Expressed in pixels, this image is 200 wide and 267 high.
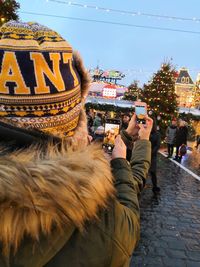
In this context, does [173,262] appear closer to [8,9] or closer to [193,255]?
[193,255]

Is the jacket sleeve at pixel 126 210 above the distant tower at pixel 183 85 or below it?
above

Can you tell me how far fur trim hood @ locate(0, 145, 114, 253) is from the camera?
3.68 feet

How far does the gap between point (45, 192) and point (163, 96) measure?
25301 mm

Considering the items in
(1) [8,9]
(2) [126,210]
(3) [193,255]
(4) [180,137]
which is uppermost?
(1) [8,9]

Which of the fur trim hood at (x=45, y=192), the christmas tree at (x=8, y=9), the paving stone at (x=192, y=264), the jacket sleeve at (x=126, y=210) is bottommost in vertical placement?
the paving stone at (x=192, y=264)

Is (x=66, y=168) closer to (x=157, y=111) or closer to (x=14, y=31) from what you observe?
(x=14, y=31)

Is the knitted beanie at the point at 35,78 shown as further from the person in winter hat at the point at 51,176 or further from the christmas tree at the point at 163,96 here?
the christmas tree at the point at 163,96

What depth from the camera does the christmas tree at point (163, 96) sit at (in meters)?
25.9

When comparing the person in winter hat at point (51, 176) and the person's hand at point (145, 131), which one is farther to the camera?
the person's hand at point (145, 131)

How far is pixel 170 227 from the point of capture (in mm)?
6613

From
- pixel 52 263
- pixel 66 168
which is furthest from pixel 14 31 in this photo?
pixel 52 263

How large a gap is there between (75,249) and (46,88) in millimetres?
576

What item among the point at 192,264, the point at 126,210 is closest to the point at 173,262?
the point at 192,264

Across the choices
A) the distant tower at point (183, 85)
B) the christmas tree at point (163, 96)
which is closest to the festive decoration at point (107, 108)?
the christmas tree at point (163, 96)
